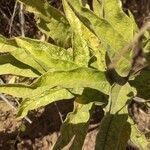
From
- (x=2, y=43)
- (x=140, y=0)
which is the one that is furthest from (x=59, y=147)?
(x=140, y=0)

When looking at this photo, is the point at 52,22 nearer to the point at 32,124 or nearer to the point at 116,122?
the point at 116,122

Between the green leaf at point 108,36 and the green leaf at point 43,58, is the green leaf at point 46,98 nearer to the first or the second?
the green leaf at point 43,58

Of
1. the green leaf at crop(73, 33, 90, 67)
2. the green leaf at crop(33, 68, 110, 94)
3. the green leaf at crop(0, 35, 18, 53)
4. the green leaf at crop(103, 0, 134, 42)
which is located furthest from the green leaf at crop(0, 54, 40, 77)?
the green leaf at crop(103, 0, 134, 42)

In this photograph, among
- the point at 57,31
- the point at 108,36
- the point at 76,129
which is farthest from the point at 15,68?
the point at 108,36

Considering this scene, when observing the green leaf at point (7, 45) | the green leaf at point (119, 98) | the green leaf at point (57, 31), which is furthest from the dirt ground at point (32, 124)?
the green leaf at point (119, 98)

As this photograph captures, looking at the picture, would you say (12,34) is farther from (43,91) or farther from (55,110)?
(43,91)

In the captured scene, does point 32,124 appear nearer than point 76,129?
No

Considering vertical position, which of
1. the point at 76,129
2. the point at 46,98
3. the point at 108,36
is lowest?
the point at 76,129
